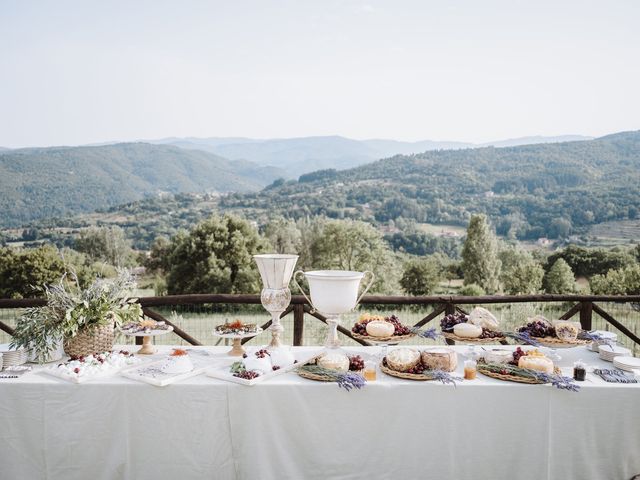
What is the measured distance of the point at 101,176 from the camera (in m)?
43.8

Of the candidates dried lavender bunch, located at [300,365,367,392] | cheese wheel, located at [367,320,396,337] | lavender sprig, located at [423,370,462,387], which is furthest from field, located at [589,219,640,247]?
dried lavender bunch, located at [300,365,367,392]

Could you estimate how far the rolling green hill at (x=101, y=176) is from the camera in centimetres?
3541

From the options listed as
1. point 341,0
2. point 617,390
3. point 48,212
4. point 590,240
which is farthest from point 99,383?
point 48,212

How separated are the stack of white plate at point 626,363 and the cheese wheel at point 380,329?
3.29 ft

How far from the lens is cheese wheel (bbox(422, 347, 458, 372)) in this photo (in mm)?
2152

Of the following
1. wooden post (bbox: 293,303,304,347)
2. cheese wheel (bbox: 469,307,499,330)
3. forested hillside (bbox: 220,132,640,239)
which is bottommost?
wooden post (bbox: 293,303,304,347)

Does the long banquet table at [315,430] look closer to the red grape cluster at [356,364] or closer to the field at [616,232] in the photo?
the red grape cluster at [356,364]

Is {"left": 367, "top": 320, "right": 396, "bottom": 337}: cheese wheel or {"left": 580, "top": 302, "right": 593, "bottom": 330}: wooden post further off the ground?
{"left": 367, "top": 320, "right": 396, "bottom": 337}: cheese wheel

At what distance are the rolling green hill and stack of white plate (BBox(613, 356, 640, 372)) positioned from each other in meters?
36.7

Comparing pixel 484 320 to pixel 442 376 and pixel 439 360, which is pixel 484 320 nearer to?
pixel 439 360

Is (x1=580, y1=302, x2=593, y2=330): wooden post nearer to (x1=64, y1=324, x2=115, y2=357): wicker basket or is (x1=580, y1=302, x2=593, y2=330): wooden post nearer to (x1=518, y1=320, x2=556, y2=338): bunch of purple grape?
(x1=518, y1=320, x2=556, y2=338): bunch of purple grape

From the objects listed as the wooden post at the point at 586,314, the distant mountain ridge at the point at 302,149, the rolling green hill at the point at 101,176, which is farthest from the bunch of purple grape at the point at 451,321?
the distant mountain ridge at the point at 302,149

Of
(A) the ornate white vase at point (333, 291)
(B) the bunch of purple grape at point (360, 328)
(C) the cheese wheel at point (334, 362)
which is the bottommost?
(C) the cheese wheel at point (334, 362)

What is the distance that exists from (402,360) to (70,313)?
58.5 inches
